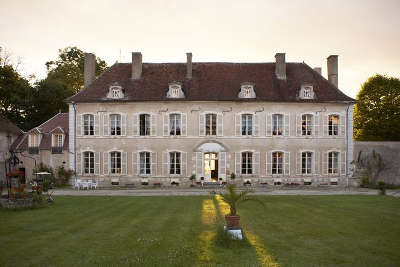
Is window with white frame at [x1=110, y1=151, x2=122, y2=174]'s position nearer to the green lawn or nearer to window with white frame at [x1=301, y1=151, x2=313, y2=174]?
the green lawn

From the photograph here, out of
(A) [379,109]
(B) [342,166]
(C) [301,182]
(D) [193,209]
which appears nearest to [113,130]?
(D) [193,209]

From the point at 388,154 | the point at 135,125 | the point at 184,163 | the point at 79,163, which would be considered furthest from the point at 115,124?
the point at 388,154

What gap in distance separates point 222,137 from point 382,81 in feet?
73.2

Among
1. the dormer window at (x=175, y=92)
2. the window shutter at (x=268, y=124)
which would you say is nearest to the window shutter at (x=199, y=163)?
the dormer window at (x=175, y=92)

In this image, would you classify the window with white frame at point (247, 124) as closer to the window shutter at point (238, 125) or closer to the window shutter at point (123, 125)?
the window shutter at point (238, 125)

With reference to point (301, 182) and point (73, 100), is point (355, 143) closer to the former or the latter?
point (301, 182)

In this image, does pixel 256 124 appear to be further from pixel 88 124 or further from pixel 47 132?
pixel 47 132

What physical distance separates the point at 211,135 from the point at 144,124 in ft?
15.9

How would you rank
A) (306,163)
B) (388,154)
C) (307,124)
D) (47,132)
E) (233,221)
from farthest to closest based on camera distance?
(47,132) → (388,154) → (307,124) → (306,163) → (233,221)

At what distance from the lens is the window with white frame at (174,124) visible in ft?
74.4

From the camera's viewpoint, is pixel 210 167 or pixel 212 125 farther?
pixel 210 167

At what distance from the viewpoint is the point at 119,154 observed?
2275cm

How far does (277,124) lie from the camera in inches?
894

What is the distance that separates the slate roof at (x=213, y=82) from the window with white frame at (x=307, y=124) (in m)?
1.31
